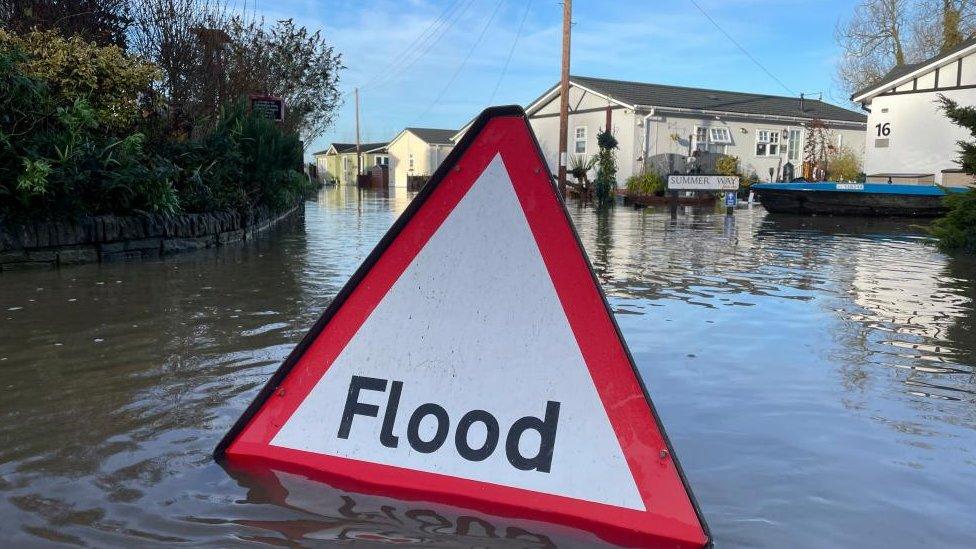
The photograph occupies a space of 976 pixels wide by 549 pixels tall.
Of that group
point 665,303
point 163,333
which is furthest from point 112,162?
point 665,303

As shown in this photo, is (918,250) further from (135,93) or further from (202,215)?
(135,93)

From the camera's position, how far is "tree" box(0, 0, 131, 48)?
1291 centimetres

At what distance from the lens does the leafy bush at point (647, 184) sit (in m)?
31.6

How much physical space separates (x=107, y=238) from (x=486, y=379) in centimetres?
810

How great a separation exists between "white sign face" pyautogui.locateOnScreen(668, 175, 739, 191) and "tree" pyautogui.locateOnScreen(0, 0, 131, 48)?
1790 centimetres

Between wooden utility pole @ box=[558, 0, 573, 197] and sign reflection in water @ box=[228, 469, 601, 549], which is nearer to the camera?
sign reflection in water @ box=[228, 469, 601, 549]

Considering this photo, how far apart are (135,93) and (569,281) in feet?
34.5

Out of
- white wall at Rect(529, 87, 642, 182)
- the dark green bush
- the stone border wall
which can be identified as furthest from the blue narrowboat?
the stone border wall

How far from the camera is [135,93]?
10984 mm

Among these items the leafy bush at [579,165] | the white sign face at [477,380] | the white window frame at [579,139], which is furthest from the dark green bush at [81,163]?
the white window frame at [579,139]

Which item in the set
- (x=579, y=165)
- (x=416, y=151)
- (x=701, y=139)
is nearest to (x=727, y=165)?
(x=701, y=139)

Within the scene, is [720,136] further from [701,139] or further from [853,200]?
[853,200]

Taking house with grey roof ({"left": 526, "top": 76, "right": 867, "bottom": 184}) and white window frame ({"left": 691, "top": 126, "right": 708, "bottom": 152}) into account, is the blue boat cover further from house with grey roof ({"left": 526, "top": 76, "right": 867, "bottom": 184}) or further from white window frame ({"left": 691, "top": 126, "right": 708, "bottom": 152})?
white window frame ({"left": 691, "top": 126, "right": 708, "bottom": 152})

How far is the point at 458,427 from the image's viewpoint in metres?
2.46
